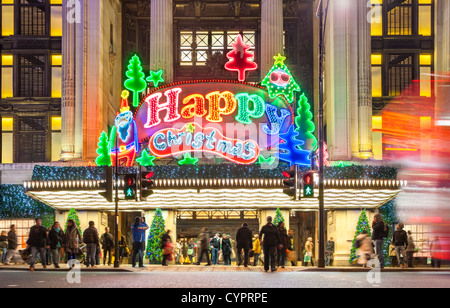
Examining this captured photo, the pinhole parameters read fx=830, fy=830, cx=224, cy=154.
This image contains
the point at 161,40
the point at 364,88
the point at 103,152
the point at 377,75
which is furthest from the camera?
the point at 377,75

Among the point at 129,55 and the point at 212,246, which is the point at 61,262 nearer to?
the point at 212,246

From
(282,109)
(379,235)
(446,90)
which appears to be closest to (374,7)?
Answer: (282,109)

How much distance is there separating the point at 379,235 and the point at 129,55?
37.9 meters

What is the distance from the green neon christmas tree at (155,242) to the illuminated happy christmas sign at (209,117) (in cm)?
699

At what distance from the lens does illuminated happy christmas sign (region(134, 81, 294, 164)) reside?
48.6 meters

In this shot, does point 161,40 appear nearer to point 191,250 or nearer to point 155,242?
point 191,250

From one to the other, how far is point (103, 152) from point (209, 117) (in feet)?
21.9

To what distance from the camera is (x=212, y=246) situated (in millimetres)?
43188

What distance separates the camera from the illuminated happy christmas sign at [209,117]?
4862 centimetres

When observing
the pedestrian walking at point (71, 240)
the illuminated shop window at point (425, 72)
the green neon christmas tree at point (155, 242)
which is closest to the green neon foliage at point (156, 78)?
the green neon christmas tree at point (155, 242)

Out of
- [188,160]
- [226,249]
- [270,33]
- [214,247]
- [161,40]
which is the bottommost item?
[214,247]

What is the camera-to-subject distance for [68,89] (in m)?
52.4

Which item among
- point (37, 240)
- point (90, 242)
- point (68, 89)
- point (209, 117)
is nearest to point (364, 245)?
point (90, 242)

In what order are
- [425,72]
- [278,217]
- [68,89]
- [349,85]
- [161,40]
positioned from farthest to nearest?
[425,72]
[161,40]
[68,89]
[349,85]
[278,217]
